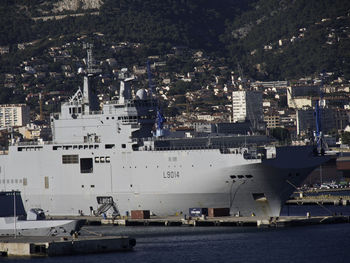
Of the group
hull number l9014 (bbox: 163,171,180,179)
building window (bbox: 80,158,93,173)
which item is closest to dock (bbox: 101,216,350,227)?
hull number l9014 (bbox: 163,171,180,179)

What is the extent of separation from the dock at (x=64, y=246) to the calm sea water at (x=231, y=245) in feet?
1.92

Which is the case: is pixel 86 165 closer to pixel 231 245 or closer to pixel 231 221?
pixel 231 221

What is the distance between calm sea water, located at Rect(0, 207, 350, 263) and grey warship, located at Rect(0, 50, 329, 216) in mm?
3543

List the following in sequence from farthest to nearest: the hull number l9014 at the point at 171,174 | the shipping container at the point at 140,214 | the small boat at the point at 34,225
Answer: the shipping container at the point at 140,214
the hull number l9014 at the point at 171,174
the small boat at the point at 34,225

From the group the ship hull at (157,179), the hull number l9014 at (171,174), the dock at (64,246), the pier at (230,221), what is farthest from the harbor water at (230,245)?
the hull number l9014 at (171,174)

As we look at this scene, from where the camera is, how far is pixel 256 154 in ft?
261

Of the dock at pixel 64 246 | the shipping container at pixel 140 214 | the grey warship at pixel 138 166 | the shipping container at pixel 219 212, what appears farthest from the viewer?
the shipping container at pixel 140 214

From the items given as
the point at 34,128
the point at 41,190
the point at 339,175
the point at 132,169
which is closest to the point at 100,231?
the point at 132,169

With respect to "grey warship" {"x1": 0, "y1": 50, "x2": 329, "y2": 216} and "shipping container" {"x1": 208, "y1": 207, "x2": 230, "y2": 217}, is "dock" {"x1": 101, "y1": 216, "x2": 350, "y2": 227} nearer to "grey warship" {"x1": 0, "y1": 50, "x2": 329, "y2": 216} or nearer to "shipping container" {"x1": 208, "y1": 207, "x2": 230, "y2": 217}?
"shipping container" {"x1": 208, "y1": 207, "x2": 230, "y2": 217}

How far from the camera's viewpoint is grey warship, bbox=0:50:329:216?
265 feet

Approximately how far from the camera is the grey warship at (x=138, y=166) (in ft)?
265

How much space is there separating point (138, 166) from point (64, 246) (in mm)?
18579

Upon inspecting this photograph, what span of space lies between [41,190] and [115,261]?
87.7 ft

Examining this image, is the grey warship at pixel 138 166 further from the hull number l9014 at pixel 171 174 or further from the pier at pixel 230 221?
the pier at pixel 230 221
